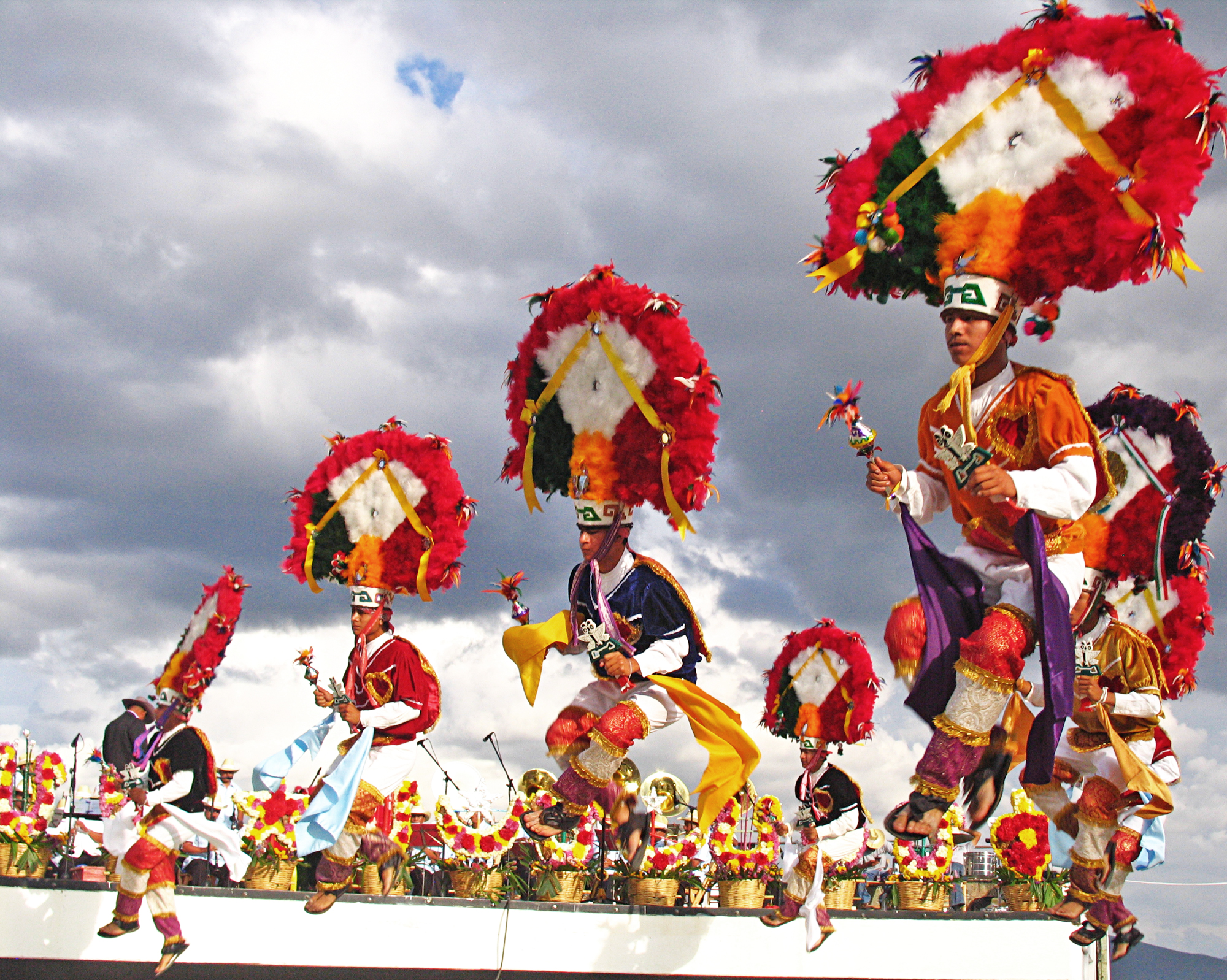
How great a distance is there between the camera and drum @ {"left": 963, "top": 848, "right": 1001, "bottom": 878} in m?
10.6

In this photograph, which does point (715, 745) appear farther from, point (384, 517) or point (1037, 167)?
point (1037, 167)

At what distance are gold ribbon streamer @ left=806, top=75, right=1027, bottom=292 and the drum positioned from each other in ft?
25.6

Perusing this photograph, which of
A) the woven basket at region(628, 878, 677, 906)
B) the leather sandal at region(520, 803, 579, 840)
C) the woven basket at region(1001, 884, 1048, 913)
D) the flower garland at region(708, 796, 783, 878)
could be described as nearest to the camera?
the leather sandal at region(520, 803, 579, 840)

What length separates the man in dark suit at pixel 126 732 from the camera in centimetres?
817

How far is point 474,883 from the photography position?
332 inches

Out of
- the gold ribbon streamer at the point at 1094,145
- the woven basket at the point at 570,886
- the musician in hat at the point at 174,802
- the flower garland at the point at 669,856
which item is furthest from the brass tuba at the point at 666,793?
the gold ribbon streamer at the point at 1094,145

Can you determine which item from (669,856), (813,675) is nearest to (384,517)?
(669,856)

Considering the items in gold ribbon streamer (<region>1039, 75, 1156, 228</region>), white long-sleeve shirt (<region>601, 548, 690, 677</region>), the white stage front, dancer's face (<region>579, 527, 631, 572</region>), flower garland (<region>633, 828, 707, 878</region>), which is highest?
gold ribbon streamer (<region>1039, 75, 1156, 228</region>)

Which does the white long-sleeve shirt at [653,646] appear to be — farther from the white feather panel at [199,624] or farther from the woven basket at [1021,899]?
the woven basket at [1021,899]

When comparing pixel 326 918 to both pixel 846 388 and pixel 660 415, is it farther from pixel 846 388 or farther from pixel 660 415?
pixel 846 388

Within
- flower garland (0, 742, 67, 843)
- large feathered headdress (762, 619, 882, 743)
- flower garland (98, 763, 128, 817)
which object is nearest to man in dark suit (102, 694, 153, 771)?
flower garland (98, 763, 128, 817)

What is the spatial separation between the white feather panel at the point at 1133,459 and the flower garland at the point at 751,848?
410 cm

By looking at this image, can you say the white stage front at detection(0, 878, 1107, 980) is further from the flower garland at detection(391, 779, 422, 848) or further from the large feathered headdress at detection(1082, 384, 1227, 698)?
the large feathered headdress at detection(1082, 384, 1227, 698)

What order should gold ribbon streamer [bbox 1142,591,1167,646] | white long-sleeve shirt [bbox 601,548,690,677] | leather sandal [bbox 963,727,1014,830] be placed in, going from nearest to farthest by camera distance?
leather sandal [bbox 963,727,1014,830] < white long-sleeve shirt [bbox 601,548,690,677] < gold ribbon streamer [bbox 1142,591,1167,646]
